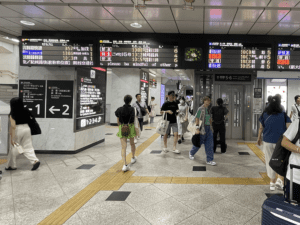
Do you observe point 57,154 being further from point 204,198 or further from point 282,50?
point 282,50

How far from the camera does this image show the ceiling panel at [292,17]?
12.8ft

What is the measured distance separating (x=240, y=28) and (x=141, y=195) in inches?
148

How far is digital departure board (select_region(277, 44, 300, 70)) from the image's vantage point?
4.93 metres

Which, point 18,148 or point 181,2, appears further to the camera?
point 18,148

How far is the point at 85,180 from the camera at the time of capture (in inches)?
151

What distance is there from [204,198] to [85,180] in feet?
6.30

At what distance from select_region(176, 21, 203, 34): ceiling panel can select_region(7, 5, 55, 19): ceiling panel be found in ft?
8.16

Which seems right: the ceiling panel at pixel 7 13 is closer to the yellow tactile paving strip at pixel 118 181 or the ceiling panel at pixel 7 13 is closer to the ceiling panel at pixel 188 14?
the ceiling panel at pixel 188 14

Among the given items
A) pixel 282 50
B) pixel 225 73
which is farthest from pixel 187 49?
→ pixel 225 73

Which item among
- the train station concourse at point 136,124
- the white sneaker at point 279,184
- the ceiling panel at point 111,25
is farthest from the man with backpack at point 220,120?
the ceiling panel at point 111,25

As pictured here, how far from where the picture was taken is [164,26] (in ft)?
15.8

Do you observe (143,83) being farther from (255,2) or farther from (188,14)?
(255,2)

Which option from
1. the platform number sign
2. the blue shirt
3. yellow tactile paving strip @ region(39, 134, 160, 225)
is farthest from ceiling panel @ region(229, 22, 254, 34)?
the platform number sign

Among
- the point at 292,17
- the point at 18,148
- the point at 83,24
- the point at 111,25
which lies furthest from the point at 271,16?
the point at 18,148
